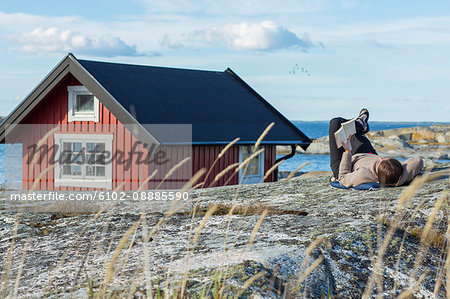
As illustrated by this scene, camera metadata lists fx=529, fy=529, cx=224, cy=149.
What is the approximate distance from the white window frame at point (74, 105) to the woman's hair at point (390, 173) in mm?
8152

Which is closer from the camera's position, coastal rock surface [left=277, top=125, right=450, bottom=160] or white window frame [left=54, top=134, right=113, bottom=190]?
white window frame [left=54, top=134, right=113, bottom=190]

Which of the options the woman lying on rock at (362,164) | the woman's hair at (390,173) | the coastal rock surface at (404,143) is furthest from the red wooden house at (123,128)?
the coastal rock surface at (404,143)

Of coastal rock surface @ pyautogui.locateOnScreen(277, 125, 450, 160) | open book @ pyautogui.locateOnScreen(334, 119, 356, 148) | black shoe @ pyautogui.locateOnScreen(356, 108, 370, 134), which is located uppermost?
black shoe @ pyautogui.locateOnScreen(356, 108, 370, 134)

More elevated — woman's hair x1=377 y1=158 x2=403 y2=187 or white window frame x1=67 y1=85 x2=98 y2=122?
white window frame x1=67 y1=85 x2=98 y2=122

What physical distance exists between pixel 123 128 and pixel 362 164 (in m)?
6.90

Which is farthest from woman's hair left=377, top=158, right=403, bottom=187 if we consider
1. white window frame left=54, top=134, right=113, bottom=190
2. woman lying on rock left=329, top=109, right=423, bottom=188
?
white window frame left=54, top=134, right=113, bottom=190

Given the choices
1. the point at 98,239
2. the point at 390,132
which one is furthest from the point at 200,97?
the point at 390,132

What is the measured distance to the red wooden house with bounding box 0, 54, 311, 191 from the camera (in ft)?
40.6

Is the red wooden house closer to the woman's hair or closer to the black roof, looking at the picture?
the black roof

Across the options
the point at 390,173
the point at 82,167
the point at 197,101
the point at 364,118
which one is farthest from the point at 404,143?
the point at 390,173

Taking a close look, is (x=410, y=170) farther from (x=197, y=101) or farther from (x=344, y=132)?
(x=197, y=101)

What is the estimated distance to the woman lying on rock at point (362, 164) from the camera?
6879 mm

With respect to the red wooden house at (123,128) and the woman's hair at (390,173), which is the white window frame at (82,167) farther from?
the woman's hair at (390,173)

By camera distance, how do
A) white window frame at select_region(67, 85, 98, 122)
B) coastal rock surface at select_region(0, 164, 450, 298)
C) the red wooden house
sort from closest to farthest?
coastal rock surface at select_region(0, 164, 450, 298) → the red wooden house → white window frame at select_region(67, 85, 98, 122)
